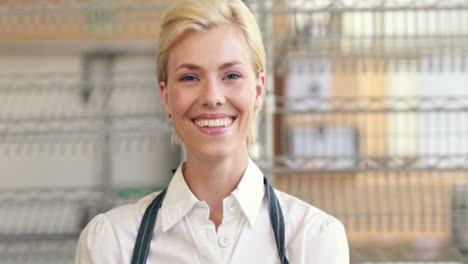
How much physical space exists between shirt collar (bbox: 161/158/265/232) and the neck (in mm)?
13

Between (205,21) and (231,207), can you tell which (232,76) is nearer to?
(205,21)

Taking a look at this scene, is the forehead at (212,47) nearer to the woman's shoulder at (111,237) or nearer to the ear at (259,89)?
the ear at (259,89)

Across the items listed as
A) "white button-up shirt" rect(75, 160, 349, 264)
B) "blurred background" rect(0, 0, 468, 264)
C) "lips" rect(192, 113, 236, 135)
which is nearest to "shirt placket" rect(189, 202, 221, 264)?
"white button-up shirt" rect(75, 160, 349, 264)

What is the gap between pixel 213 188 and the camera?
3.30 ft

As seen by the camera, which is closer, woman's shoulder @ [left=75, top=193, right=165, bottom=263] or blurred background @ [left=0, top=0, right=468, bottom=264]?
woman's shoulder @ [left=75, top=193, right=165, bottom=263]

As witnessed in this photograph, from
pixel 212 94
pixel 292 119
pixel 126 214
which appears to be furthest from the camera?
pixel 292 119

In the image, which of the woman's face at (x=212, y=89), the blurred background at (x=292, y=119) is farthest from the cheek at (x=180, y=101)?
the blurred background at (x=292, y=119)

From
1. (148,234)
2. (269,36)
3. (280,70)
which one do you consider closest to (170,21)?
(148,234)

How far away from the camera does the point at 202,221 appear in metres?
0.99

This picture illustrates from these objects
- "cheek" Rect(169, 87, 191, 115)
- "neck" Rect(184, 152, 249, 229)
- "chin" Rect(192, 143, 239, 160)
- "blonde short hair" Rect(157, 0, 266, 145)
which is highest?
"blonde short hair" Rect(157, 0, 266, 145)

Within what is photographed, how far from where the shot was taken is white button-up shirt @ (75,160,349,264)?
0.97 metres

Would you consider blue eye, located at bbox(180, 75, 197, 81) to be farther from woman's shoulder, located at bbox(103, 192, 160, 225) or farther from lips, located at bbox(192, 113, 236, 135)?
woman's shoulder, located at bbox(103, 192, 160, 225)

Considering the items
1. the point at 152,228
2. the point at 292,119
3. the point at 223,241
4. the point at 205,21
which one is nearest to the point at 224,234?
the point at 223,241

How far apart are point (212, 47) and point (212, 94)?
0.07m
